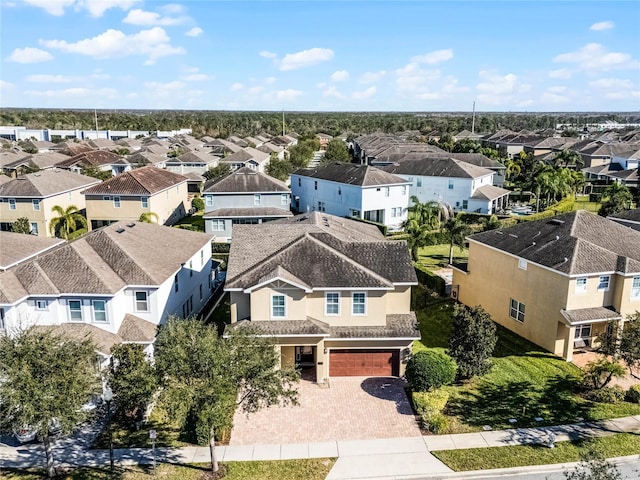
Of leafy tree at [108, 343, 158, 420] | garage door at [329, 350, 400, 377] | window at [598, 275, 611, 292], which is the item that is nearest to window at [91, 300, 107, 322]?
leafy tree at [108, 343, 158, 420]

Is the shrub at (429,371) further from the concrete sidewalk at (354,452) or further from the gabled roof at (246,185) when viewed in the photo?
the gabled roof at (246,185)

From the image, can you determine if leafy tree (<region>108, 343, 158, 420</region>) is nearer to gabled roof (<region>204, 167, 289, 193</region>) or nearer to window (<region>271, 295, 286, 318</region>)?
window (<region>271, 295, 286, 318</region>)

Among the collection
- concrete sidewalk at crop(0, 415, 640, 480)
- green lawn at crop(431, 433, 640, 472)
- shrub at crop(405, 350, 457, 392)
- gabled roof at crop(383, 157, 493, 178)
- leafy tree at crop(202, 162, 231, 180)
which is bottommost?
concrete sidewalk at crop(0, 415, 640, 480)

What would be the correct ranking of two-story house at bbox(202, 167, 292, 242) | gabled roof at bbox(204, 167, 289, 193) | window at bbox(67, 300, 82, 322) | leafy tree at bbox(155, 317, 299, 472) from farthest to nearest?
1. gabled roof at bbox(204, 167, 289, 193)
2. two-story house at bbox(202, 167, 292, 242)
3. window at bbox(67, 300, 82, 322)
4. leafy tree at bbox(155, 317, 299, 472)

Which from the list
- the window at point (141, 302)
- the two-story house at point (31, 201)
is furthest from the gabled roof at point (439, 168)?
the window at point (141, 302)

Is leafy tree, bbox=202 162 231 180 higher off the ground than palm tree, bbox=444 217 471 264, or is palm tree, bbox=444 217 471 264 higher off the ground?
leafy tree, bbox=202 162 231 180

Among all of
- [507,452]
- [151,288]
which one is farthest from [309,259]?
[507,452]
